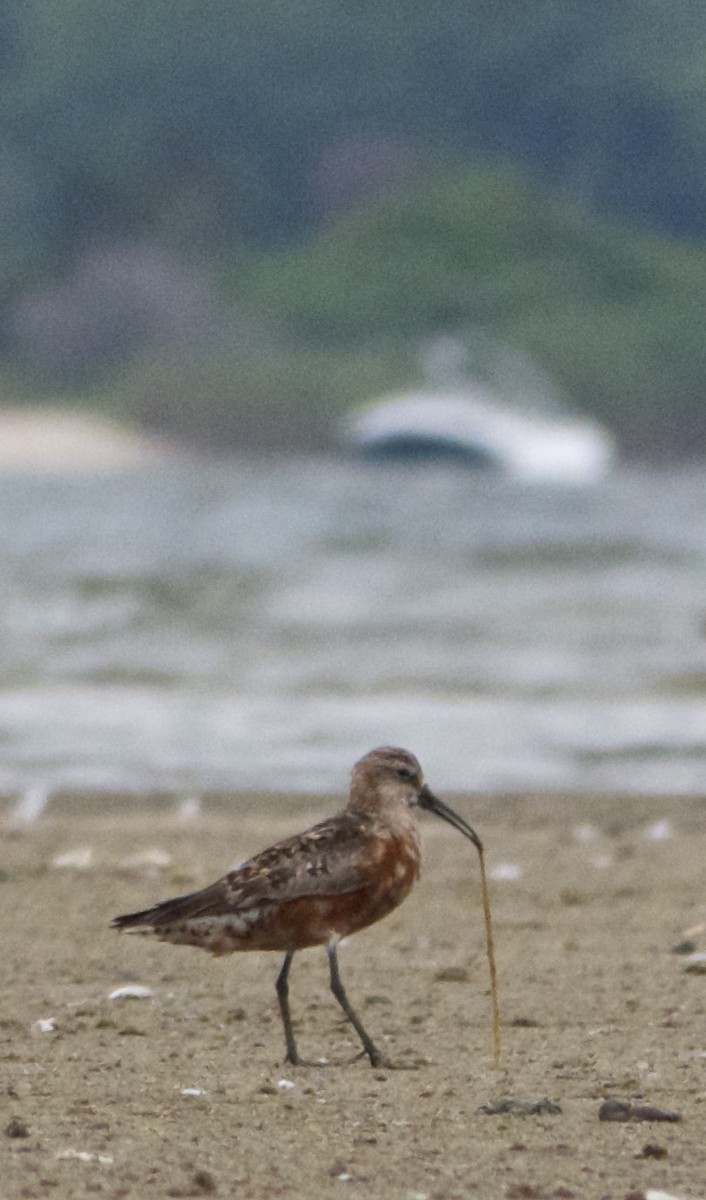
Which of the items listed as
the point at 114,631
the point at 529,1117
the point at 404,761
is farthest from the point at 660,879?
the point at 114,631

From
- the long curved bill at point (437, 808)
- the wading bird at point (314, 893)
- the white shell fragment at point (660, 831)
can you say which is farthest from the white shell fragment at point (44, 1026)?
the white shell fragment at point (660, 831)

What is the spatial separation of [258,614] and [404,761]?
47.1 feet

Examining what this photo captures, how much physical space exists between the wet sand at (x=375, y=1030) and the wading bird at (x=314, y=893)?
30 centimetres

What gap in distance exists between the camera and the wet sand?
4090 mm

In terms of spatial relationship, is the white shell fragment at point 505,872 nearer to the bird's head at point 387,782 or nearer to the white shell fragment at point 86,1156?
the bird's head at point 387,782

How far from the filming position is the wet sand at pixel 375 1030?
13.4ft

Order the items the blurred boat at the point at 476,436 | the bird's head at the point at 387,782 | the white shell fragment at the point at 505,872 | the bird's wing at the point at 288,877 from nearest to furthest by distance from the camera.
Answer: the bird's wing at the point at 288,877, the bird's head at the point at 387,782, the white shell fragment at the point at 505,872, the blurred boat at the point at 476,436

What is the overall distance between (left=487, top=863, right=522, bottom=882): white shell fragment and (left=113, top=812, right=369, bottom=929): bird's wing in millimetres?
3104

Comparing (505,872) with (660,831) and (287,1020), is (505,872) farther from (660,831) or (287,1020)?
(287,1020)

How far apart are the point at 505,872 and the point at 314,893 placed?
328cm

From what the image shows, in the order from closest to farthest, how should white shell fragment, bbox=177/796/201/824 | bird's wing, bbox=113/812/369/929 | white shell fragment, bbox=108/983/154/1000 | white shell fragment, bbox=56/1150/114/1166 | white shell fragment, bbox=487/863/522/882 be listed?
white shell fragment, bbox=56/1150/114/1166 → bird's wing, bbox=113/812/369/929 → white shell fragment, bbox=108/983/154/1000 → white shell fragment, bbox=487/863/522/882 → white shell fragment, bbox=177/796/201/824

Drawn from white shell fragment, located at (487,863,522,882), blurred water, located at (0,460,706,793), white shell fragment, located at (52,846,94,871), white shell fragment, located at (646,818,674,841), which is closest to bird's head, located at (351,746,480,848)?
white shell fragment, located at (487,863,522,882)

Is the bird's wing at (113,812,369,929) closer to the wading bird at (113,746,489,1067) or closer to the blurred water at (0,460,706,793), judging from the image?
the wading bird at (113,746,489,1067)

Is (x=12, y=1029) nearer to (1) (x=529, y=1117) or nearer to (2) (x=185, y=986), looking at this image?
(2) (x=185, y=986)
